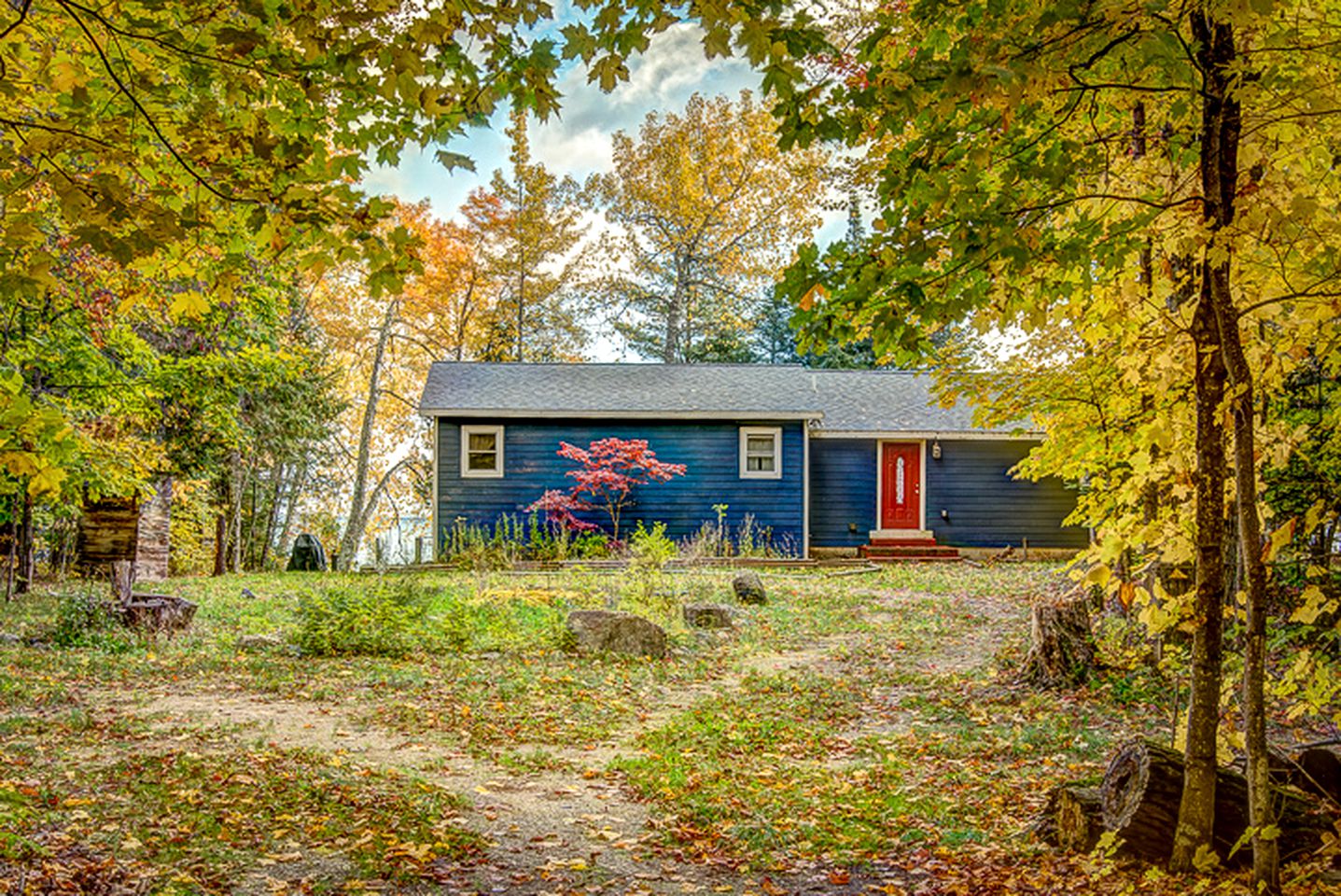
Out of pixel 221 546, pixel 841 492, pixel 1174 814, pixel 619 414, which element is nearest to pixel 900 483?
pixel 841 492

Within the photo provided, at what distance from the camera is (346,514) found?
87.6 feet

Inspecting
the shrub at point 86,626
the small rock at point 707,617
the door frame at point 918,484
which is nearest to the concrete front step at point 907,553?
the door frame at point 918,484

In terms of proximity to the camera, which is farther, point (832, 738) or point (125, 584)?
point (125, 584)

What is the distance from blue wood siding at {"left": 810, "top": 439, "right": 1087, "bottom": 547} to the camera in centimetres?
1859

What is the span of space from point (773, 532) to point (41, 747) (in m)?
14.3

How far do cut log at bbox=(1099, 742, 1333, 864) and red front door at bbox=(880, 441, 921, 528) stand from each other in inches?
601

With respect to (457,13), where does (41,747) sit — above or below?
below

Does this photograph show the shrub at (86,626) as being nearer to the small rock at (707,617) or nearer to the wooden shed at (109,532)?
the small rock at (707,617)

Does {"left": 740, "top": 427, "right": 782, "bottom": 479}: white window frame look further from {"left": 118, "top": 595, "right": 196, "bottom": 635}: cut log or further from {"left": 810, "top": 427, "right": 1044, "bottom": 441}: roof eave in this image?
{"left": 118, "top": 595, "right": 196, "bottom": 635}: cut log

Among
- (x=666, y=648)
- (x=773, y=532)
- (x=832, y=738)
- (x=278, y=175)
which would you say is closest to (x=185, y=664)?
(x=666, y=648)

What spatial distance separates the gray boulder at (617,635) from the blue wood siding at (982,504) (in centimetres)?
1149

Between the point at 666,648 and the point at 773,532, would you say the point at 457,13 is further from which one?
the point at 773,532

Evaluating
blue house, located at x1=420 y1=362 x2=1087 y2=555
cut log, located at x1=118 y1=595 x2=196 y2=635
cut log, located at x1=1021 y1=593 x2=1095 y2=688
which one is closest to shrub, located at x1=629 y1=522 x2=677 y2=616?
cut log, located at x1=1021 y1=593 x2=1095 y2=688

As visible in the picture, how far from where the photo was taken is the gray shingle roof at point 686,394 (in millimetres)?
17766
